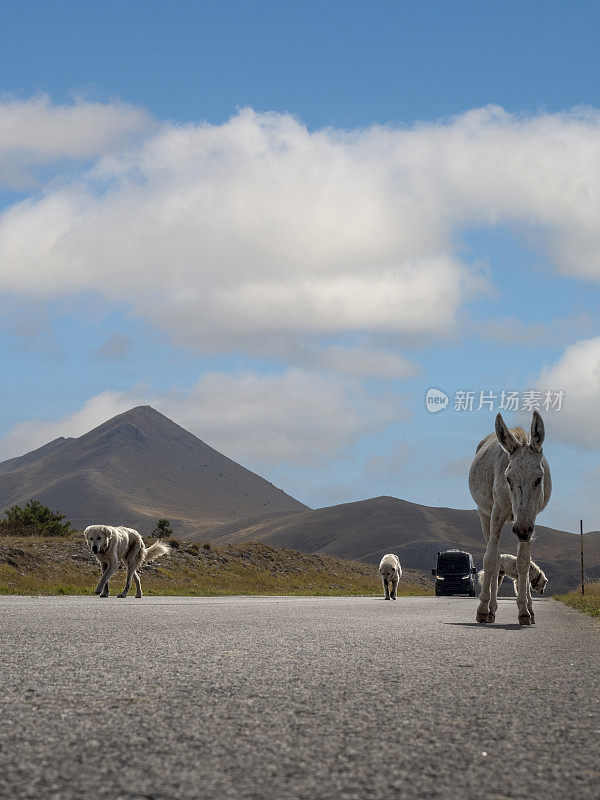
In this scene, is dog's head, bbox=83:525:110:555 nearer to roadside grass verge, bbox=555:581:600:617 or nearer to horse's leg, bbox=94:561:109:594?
horse's leg, bbox=94:561:109:594

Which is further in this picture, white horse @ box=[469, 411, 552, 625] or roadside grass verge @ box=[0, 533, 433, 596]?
roadside grass verge @ box=[0, 533, 433, 596]

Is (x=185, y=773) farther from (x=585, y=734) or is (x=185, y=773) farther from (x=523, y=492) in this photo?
(x=523, y=492)

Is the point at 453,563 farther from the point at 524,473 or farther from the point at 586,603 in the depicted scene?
the point at 524,473

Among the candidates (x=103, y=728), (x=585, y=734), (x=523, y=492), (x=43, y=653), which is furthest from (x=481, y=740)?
(x=523, y=492)

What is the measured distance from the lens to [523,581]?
11781 millimetres

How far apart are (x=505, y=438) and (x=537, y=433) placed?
41 centimetres

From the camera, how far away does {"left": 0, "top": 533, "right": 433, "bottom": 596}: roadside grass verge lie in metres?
34.2

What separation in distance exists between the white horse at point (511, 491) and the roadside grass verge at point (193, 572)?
52.1 feet

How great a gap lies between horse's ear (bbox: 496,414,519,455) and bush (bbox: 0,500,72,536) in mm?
48086

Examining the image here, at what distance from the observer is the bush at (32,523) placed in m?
55.9

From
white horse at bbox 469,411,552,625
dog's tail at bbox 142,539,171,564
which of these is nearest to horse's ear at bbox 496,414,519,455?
white horse at bbox 469,411,552,625

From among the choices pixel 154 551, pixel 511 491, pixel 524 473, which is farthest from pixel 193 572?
pixel 524 473

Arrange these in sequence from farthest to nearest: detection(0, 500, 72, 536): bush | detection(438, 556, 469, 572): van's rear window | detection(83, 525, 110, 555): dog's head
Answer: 1. detection(0, 500, 72, 536): bush
2. detection(438, 556, 469, 572): van's rear window
3. detection(83, 525, 110, 555): dog's head

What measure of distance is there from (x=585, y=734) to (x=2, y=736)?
2.24 m
